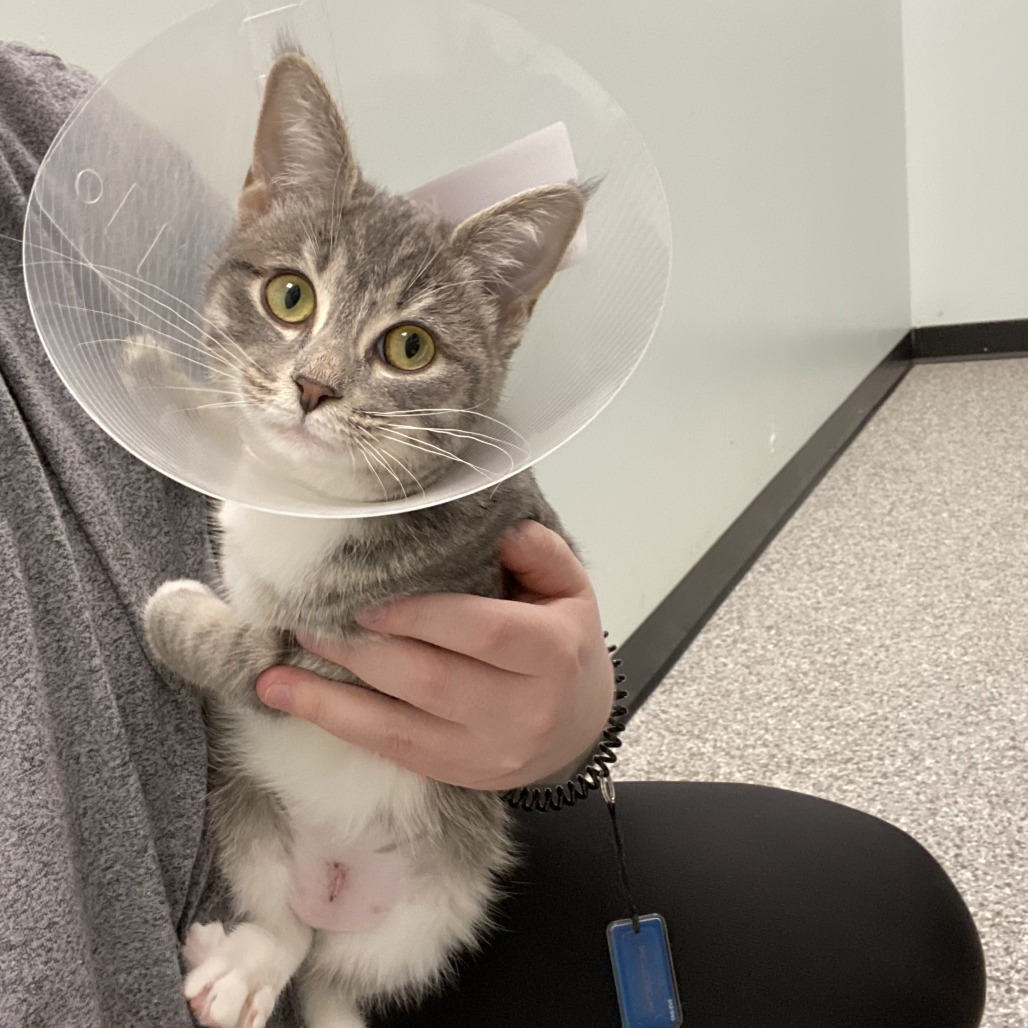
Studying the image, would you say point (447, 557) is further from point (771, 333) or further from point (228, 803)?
point (771, 333)

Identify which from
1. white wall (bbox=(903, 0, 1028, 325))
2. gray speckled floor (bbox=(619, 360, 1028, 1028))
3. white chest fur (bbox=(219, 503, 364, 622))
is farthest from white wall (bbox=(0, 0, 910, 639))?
white chest fur (bbox=(219, 503, 364, 622))

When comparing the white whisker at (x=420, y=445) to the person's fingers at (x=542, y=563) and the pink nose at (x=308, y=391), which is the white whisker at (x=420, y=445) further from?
the person's fingers at (x=542, y=563)

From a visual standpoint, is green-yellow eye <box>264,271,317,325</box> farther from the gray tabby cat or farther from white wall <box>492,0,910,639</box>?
white wall <box>492,0,910,639</box>

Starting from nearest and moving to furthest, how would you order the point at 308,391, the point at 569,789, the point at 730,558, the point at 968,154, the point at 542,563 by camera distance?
1. the point at 308,391
2. the point at 542,563
3. the point at 569,789
4. the point at 730,558
5. the point at 968,154

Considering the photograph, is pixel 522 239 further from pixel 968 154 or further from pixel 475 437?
pixel 968 154

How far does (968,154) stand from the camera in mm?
3775

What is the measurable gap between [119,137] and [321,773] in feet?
1.76

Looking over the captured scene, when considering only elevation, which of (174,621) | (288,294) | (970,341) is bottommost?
(970,341)

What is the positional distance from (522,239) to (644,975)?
2.05 ft

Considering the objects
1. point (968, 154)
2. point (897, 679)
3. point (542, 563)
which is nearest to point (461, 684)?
point (542, 563)

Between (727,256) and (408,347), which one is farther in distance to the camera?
(727,256)

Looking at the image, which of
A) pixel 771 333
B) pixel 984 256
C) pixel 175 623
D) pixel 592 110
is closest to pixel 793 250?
pixel 771 333

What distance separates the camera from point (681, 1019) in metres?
0.86

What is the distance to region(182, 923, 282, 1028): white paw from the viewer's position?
2.48ft
